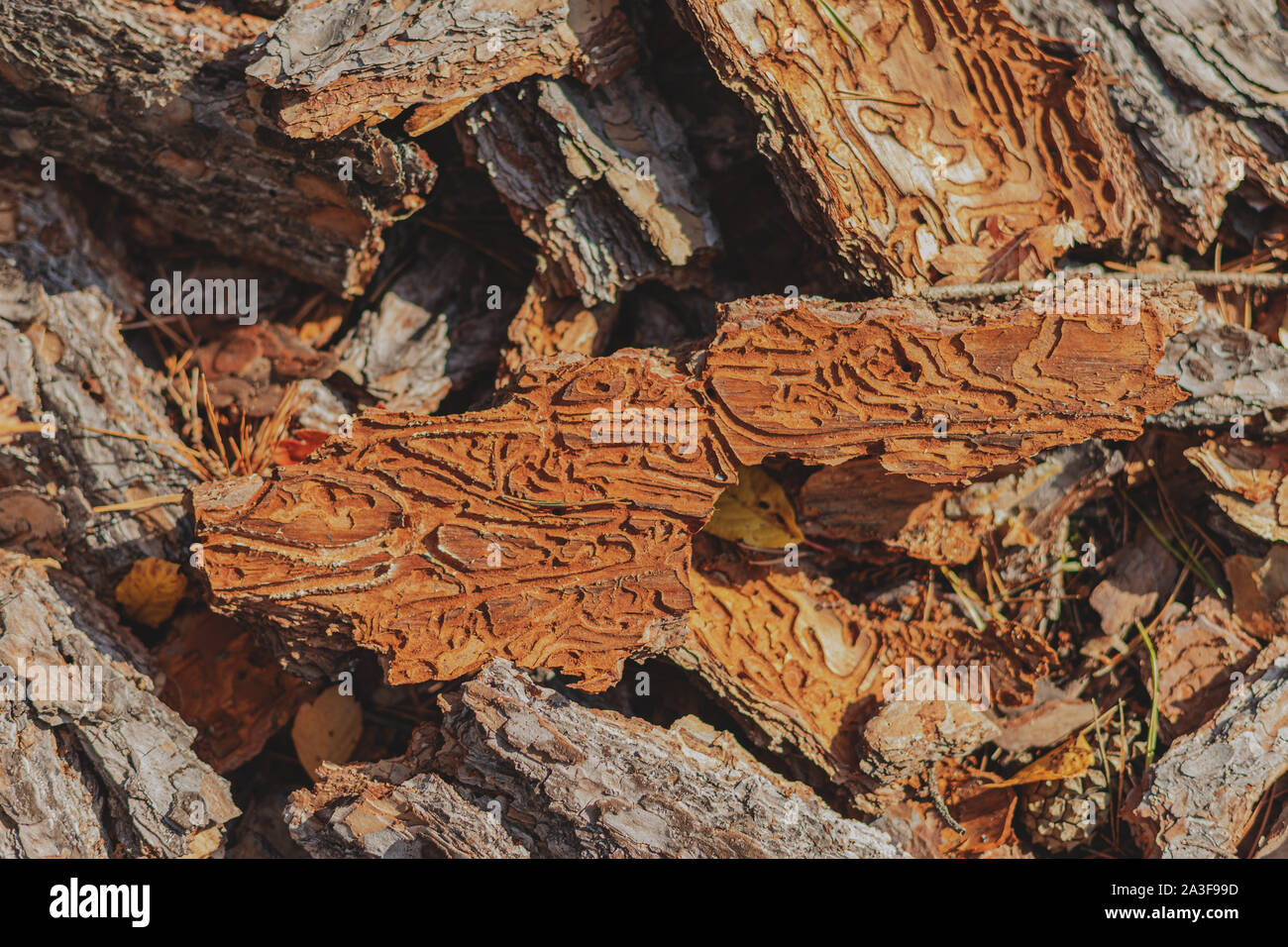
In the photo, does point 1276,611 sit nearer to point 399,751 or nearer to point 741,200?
→ point 741,200

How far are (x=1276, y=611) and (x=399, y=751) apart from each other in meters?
3.27

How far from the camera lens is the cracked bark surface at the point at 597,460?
2.91 meters

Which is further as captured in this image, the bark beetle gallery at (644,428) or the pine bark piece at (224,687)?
the pine bark piece at (224,687)

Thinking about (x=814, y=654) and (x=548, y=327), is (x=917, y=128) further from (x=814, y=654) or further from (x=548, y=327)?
(x=814, y=654)

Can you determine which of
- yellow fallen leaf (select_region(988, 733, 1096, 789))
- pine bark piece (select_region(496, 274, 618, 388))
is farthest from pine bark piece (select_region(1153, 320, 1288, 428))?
pine bark piece (select_region(496, 274, 618, 388))

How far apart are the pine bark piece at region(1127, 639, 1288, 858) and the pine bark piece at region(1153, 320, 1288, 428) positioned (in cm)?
97

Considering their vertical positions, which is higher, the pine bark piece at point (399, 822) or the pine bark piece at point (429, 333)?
the pine bark piece at point (429, 333)

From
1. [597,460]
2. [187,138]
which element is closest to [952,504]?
[597,460]

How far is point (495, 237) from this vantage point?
3738 millimetres

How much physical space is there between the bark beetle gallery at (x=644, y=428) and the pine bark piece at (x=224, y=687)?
2 cm

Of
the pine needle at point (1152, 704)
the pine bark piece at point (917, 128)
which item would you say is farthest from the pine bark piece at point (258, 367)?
the pine needle at point (1152, 704)

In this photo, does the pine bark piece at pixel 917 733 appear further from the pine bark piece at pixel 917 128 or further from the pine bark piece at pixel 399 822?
the pine bark piece at pixel 917 128

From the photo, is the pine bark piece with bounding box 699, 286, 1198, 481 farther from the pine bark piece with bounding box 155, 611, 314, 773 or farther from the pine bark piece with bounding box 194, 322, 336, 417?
the pine bark piece with bounding box 155, 611, 314, 773
